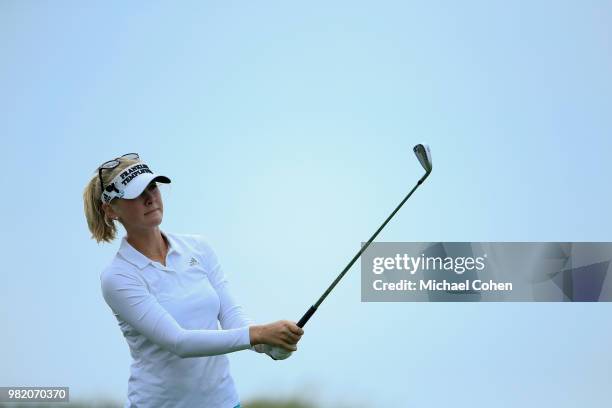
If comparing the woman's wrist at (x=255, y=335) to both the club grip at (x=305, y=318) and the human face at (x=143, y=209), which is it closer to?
the club grip at (x=305, y=318)

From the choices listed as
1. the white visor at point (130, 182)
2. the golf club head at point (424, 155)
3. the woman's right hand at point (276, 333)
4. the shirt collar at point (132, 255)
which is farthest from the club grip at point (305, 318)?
the golf club head at point (424, 155)

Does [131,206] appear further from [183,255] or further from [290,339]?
[290,339]

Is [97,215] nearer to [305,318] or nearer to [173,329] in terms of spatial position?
[173,329]

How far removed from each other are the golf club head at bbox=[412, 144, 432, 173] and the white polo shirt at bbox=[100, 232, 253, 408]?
1.19m

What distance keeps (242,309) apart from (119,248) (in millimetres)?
528

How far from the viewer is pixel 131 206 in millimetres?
3127

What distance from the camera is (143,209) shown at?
3131mm

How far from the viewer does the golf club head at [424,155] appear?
388cm

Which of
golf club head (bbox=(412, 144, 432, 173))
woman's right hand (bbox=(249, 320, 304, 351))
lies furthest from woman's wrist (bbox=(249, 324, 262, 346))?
golf club head (bbox=(412, 144, 432, 173))

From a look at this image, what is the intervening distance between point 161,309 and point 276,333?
42 centimetres

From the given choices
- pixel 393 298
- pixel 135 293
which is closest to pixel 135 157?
pixel 135 293

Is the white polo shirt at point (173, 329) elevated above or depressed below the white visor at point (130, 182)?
below

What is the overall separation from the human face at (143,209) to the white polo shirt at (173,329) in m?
0.10

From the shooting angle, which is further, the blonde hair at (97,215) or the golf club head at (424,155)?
the golf club head at (424,155)
